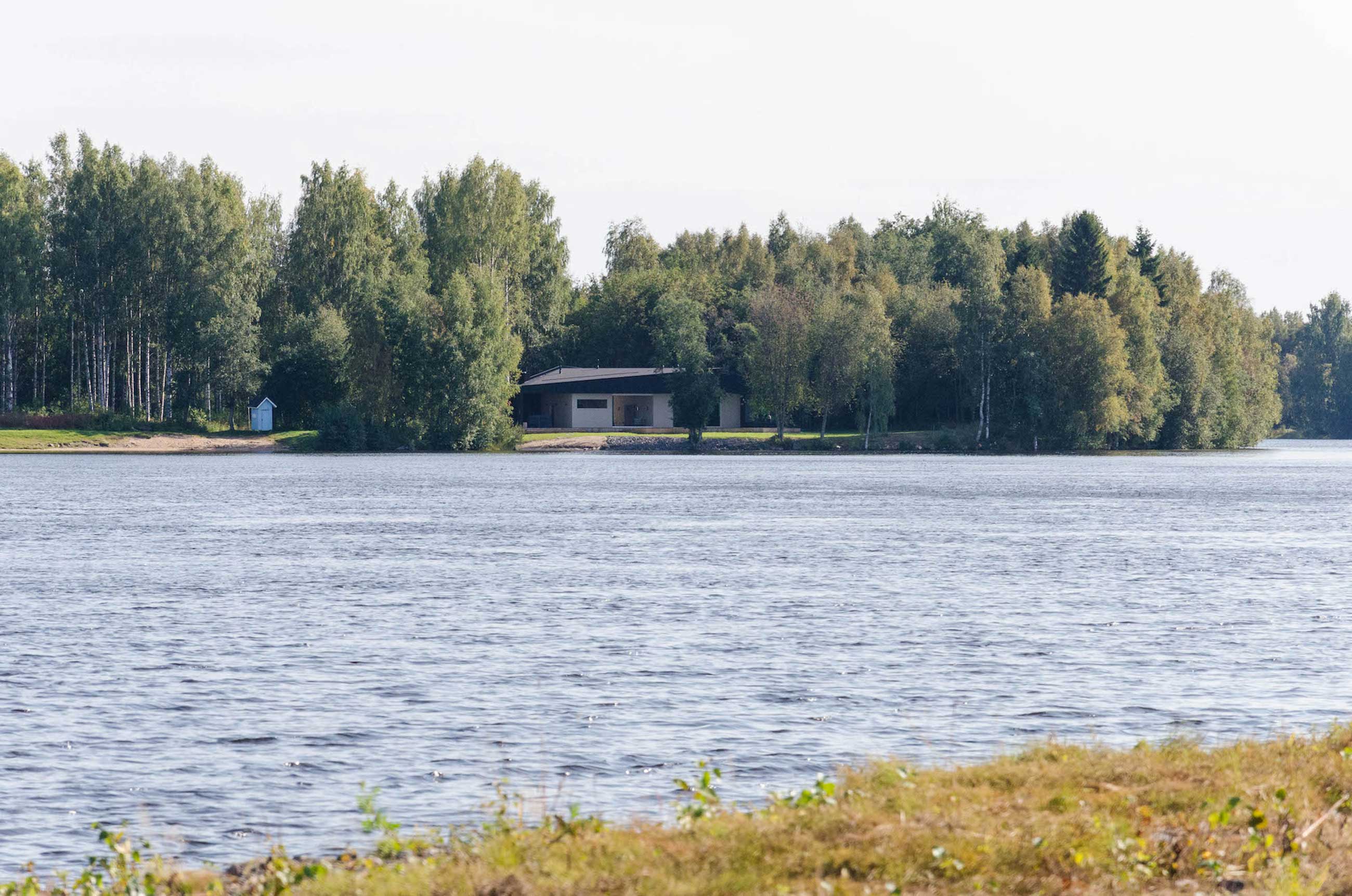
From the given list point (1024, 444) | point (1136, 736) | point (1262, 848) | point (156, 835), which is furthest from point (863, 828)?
point (1024, 444)

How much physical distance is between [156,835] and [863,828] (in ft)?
20.5

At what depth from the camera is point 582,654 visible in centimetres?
2275

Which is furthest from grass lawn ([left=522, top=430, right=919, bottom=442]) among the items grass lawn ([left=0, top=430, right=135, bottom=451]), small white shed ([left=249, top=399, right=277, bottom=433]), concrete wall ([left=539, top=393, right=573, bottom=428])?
grass lawn ([left=0, top=430, right=135, bottom=451])

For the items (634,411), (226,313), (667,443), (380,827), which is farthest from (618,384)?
(380,827)

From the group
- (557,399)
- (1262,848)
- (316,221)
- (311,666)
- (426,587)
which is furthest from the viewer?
(557,399)

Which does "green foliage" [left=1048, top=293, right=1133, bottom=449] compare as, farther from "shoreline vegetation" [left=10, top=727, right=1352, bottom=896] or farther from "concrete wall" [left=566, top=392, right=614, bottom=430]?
"shoreline vegetation" [left=10, top=727, right=1352, bottom=896]

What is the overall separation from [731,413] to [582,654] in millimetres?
122083

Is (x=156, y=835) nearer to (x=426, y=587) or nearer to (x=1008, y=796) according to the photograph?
(x=1008, y=796)

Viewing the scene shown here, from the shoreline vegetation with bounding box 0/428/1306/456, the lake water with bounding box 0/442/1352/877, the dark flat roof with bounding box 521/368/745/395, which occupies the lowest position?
the lake water with bounding box 0/442/1352/877

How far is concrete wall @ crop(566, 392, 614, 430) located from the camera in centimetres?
14100

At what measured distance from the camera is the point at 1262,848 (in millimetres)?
9633

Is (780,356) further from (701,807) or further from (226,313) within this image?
(701,807)

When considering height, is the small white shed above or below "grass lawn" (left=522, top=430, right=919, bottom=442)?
above

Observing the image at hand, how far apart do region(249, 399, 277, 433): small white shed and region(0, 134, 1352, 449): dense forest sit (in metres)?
2.18
